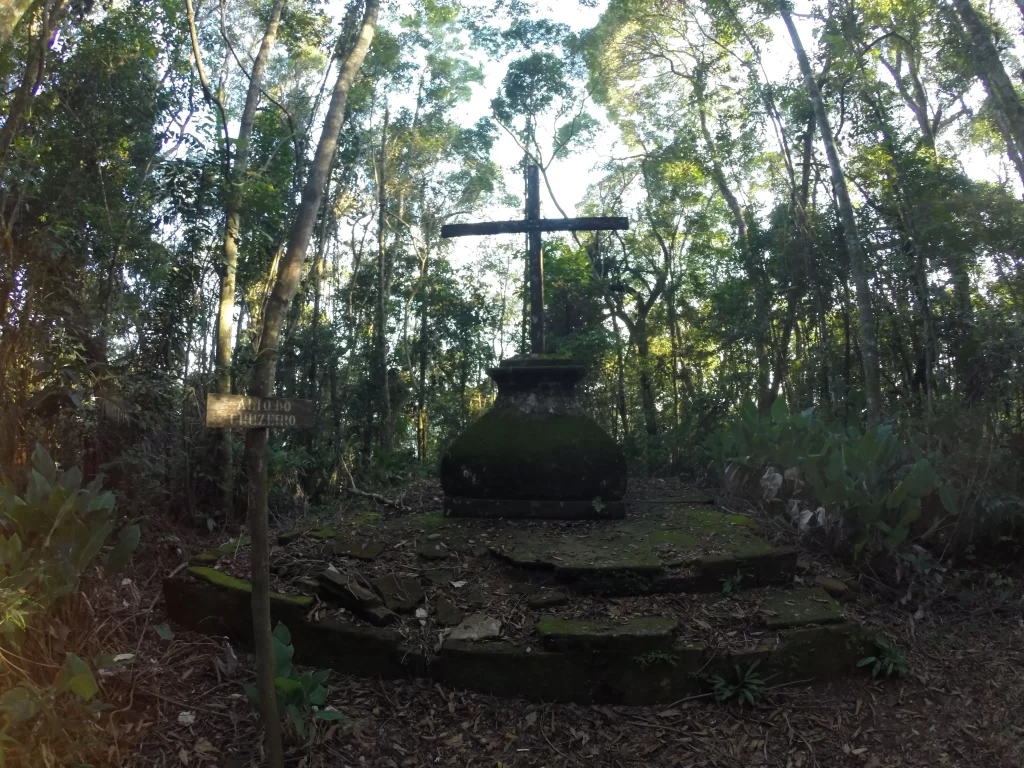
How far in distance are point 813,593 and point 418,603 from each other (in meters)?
2.46

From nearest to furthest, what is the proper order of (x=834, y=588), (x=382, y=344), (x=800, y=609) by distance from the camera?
(x=800, y=609) < (x=834, y=588) < (x=382, y=344)

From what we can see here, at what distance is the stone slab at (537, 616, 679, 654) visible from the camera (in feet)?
11.4

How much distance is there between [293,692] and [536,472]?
280 centimetres

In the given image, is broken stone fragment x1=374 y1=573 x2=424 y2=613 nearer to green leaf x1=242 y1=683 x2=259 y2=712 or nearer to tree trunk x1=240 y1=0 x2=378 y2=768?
green leaf x1=242 y1=683 x2=259 y2=712

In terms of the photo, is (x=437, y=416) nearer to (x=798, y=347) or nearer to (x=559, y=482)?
(x=798, y=347)

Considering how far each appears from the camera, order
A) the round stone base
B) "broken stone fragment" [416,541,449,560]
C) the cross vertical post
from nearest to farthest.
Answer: "broken stone fragment" [416,541,449,560], the round stone base, the cross vertical post

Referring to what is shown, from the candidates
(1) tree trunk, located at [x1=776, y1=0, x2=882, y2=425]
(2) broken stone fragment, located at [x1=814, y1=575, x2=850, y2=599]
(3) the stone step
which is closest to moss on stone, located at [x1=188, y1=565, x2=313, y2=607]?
(3) the stone step

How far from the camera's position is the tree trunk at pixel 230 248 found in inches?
231

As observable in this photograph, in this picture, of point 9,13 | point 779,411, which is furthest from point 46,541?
point 779,411

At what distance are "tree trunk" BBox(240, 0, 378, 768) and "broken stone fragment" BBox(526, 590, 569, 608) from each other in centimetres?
160

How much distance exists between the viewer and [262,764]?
285 centimetres

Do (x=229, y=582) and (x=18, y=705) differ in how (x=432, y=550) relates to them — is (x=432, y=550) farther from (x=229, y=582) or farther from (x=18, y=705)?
(x=18, y=705)

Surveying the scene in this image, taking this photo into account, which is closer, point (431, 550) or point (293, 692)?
point (293, 692)

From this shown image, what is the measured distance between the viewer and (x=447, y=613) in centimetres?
385
